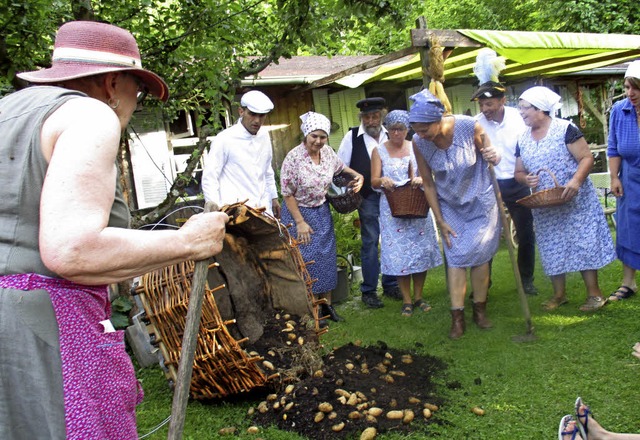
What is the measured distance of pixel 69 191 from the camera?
137 cm

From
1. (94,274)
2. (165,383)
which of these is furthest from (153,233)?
(165,383)

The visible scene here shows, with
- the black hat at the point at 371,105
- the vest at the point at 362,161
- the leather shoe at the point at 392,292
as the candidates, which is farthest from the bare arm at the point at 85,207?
the leather shoe at the point at 392,292

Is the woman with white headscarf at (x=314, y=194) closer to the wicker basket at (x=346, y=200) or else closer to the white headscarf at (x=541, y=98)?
the wicker basket at (x=346, y=200)

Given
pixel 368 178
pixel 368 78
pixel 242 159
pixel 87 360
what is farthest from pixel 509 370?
pixel 368 78

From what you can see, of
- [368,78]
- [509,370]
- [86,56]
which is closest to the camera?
[86,56]

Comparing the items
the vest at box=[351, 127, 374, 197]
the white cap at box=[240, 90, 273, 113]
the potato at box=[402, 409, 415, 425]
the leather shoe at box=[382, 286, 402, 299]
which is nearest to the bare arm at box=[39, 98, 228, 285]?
the potato at box=[402, 409, 415, 425]

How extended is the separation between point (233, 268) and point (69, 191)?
295 centimetres

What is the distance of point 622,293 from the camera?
5383mm

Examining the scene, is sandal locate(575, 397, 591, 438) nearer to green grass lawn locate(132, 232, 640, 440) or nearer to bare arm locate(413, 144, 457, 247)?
green grass lawn locate(132, 232, 640, 440)

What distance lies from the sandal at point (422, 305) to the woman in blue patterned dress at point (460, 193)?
819mm

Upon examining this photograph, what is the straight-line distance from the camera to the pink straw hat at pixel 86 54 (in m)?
1.69

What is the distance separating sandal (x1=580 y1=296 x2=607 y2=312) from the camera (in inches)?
204

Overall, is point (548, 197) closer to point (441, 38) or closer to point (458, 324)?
point (458, 324)

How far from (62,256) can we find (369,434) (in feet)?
7.57
